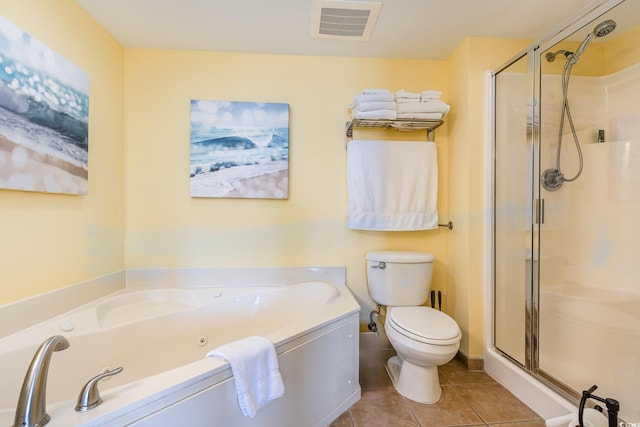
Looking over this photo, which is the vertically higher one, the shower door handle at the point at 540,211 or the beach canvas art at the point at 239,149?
the beach canvas art at the point at 239,149

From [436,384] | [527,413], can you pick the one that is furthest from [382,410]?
[527,413]

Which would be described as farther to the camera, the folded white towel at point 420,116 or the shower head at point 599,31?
the folded white towel at point 420,116

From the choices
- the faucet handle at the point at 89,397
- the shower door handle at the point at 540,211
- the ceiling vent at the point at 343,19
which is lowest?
the faucet handle at the point at 89,397

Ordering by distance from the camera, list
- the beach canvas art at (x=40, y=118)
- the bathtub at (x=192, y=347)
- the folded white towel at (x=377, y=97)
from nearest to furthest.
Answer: the bathtub at (x=192, y=347) < the beach canvas art at (x=40, y=118) < the folded white towel at (x=377, y=97)

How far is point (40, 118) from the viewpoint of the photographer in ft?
4.29

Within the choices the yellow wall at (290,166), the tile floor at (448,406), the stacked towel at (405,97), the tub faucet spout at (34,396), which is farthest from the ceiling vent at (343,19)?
the tile floor at (448,406)

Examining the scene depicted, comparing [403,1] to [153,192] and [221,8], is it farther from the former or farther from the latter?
[153,192]

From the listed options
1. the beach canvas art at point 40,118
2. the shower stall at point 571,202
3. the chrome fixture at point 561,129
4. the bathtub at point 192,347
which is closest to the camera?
the bathtub at point 192,347

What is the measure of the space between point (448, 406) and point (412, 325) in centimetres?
45

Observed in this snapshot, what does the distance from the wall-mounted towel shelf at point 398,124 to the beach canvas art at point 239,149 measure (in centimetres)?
46

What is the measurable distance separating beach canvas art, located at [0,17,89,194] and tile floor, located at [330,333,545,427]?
1.80 m

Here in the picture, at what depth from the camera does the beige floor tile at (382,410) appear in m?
1.40

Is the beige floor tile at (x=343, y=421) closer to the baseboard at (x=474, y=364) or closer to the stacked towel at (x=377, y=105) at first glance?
the baseboard at (x=474, y=364)

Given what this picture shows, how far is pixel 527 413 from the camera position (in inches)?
57.3
